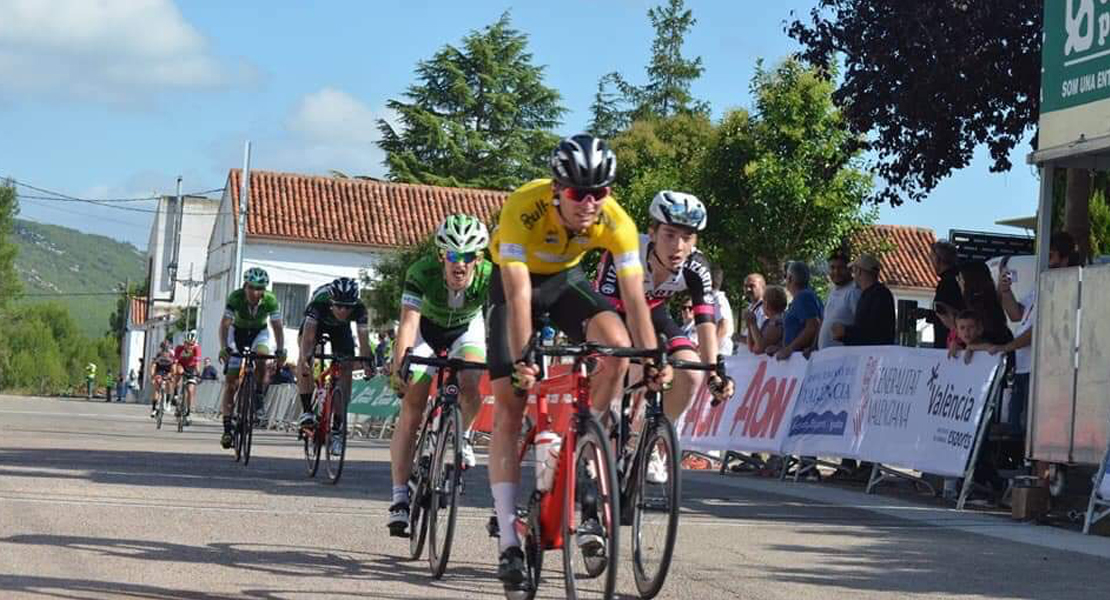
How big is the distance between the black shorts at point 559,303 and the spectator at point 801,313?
30.4ft

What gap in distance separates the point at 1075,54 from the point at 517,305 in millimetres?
7662

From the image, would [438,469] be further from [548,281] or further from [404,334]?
[548,281]

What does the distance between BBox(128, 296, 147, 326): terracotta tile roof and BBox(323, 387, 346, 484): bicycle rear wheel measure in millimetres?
124436

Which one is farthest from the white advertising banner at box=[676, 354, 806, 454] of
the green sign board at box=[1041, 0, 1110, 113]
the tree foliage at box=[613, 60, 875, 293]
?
the tree foliage at box=[613, 60, 875, 293]

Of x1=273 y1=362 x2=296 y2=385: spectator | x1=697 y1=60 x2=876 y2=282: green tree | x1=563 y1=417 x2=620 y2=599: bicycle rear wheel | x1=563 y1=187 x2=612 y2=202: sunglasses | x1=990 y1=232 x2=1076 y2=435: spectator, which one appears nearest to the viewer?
x1=563 y1=417 x2=620 y2=599: bicycle rear wheel

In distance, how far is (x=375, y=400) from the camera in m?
29.4

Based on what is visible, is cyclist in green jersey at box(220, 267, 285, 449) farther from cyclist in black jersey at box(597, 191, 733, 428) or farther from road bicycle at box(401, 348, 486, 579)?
road bicycle at box(401, 348, 486, 579)

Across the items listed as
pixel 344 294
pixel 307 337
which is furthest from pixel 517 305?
pixel 307 337

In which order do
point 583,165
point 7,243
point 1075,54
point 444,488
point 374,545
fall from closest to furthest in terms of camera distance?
point 583,165 < point 444,488 < point 374,545 < point 1075,54 < point 7,243

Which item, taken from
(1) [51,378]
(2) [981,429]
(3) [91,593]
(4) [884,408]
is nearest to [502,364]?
(3) [91,593]

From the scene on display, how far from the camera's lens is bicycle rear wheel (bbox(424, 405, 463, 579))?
28.7 feet

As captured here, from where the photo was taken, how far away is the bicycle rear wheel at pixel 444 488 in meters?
8.74

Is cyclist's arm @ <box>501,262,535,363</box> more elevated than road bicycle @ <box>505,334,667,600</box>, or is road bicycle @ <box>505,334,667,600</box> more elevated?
cyclist's arm @ <box>501,262,535,363</box>

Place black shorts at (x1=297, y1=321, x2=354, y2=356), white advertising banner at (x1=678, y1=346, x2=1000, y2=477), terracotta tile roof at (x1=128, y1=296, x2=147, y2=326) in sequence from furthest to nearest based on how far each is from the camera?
terracotta tile roof at (x1=128, y1=296, x2=147, y2=326), black shorts at (x1=297, y1=321, x2=354, y2=356), white advertising banner at (x1=678, y1=346, x2=1000, y2=477)
